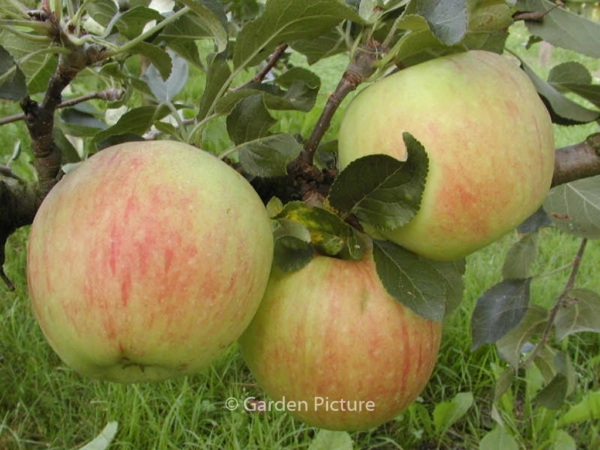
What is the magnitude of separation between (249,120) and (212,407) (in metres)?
1.31

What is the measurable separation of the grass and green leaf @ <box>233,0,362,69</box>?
1.21 meters

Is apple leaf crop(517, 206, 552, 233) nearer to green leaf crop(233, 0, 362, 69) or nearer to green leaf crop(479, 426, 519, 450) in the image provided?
green leaf crop(479, 426, 519, 450)

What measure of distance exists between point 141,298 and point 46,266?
100 mm

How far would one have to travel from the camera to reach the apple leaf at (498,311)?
1.10 metres

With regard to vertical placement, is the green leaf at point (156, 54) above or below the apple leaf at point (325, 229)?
above

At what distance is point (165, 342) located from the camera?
0.59m

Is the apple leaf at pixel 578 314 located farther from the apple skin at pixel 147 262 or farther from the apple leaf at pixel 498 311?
the apple skin at pixel 147 262

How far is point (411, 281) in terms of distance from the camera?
0.69 metres

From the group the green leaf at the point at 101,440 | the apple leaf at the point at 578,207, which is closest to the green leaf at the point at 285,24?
the apple leaf at the point at 578,207

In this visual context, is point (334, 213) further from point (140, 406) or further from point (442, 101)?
point (140, 406)

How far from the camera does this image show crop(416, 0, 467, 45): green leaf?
2.04ft

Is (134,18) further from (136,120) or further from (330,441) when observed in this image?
(330,441)

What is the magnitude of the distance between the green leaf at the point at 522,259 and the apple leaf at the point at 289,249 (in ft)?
2.12

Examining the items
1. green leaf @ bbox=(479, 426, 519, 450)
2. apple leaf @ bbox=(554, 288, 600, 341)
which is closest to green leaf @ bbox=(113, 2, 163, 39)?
apple leaf @ bbox=(554, 288, 600, 341)
